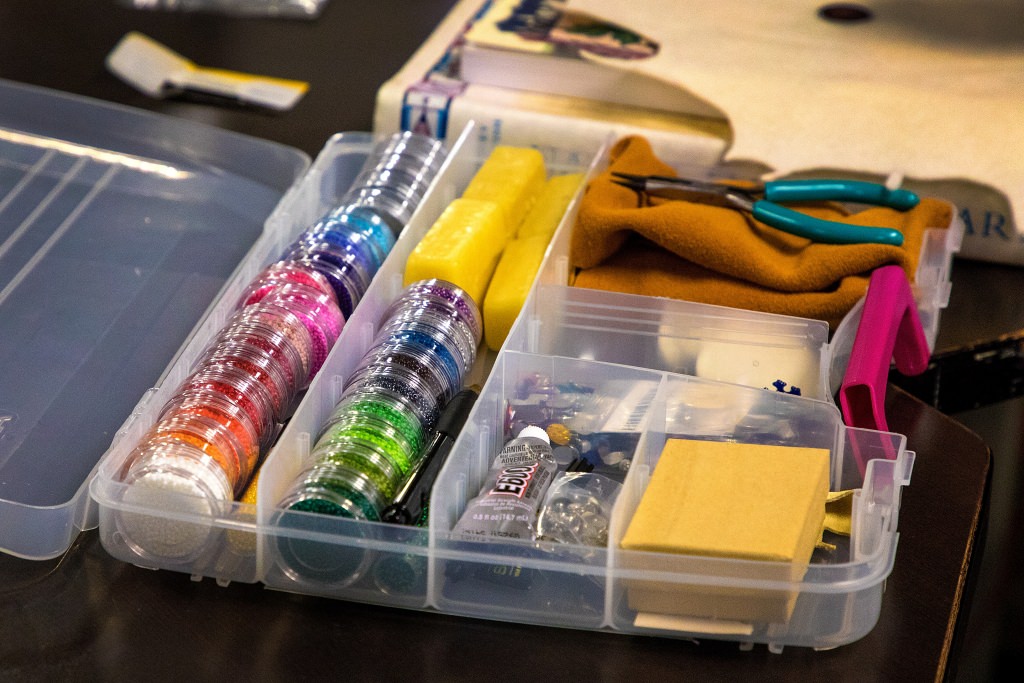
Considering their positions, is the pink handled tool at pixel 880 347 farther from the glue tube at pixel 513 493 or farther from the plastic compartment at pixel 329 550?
the plastic compartment at pixel 329 550

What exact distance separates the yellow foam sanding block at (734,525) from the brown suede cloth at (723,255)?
0.24 metres

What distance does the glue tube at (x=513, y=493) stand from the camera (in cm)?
78

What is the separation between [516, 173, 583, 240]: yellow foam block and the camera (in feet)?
3.56

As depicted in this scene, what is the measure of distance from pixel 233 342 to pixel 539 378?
0.76ft

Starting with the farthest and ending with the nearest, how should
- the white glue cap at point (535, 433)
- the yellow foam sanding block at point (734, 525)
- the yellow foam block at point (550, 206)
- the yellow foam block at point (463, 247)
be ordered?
the yellow foam block at point (550, 206), the yellow foam block at point (463, 247), the white glue cap at point (535, 433), the yellow foam sanding block at point (734, 525)

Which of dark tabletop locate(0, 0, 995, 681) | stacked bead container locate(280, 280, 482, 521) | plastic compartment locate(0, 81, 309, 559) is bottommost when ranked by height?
dark tabletop locate(0, 0, 995, 681)

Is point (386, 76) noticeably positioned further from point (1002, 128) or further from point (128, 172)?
point (1002, 128)

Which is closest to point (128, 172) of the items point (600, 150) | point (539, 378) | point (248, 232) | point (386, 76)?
point (248, 232)

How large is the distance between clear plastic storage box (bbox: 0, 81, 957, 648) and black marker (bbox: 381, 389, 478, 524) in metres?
0.02

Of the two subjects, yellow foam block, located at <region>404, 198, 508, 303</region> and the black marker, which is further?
yellow foam block, located at <region>404, 198, 508, 303</region>

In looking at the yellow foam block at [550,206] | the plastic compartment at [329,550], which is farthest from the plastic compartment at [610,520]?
the yellow foam block at [550,206]

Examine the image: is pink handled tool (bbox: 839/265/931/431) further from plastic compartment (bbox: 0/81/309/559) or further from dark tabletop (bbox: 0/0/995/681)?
plastic compartment (bbox: 0/81/309/559)

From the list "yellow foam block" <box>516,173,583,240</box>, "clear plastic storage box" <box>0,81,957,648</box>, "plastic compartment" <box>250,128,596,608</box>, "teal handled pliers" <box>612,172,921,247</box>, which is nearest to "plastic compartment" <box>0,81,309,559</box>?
"clear plastic storage box" <box>0,81,957,648</box>

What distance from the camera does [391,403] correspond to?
845mm
